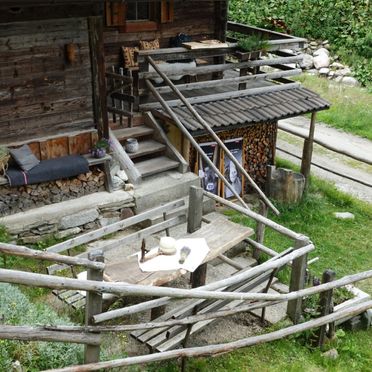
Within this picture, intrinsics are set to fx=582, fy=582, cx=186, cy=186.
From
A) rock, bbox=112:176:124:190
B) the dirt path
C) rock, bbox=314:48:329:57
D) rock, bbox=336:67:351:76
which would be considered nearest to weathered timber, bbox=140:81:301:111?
rock, bbox=112:176:124:190

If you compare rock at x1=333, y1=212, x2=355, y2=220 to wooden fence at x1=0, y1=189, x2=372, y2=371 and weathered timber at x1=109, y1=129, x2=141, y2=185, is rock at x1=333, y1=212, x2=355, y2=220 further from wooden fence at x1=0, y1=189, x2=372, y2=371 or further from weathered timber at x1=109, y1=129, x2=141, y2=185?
wooden fence at x1=0, y1=189, x2=372, y2=371

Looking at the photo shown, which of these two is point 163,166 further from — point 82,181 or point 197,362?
point 197,362

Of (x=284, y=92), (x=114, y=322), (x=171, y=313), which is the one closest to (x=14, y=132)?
(x=114, y=322)

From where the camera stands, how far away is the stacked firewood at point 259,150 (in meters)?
12.3

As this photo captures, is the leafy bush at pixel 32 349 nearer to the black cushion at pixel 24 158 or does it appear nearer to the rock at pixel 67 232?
the rock at pixel 67 232

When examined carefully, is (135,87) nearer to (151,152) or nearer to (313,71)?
(151,152)

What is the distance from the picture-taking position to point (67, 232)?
901cm

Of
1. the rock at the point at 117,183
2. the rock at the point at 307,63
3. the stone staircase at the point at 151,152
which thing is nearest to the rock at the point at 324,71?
the rock at the point at 307,63

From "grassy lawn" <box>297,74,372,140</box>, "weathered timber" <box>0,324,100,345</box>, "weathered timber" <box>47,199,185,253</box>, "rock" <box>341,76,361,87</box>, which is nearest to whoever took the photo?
"weathered timber" <box>0,324,100,345</box>

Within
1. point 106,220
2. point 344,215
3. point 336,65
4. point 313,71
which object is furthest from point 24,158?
point 336,65

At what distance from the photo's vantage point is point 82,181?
9.49 m

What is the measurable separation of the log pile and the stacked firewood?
3.87 meters

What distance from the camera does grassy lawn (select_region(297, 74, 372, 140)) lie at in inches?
685

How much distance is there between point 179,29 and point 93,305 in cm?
834
